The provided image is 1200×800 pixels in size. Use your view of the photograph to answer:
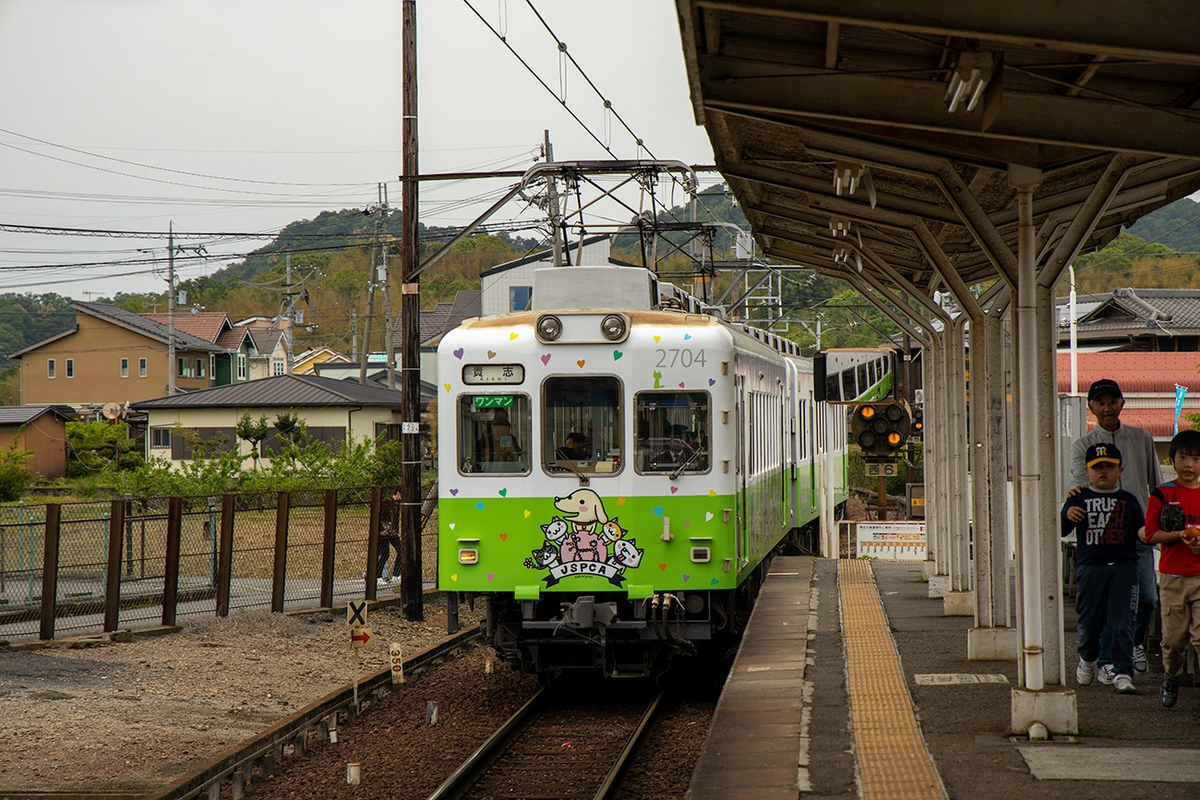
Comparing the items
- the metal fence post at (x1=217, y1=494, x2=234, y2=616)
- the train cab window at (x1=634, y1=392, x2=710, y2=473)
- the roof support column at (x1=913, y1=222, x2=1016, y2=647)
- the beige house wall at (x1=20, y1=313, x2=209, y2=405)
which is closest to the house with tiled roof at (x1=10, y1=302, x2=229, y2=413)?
the beige house wall at (x1=20, y1=313, x2=209, y2=405)

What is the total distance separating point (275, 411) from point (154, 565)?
82.9 ft

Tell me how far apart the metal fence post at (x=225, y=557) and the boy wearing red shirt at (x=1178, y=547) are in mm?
9931

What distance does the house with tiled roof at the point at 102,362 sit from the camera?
54031 millimetres

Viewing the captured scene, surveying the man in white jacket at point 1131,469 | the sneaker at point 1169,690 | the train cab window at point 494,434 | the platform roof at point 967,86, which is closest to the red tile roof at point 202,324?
the train cab window at point 494,434

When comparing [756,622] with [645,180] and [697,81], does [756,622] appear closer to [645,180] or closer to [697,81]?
[697,81]

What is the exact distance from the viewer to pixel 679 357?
9398 millimetres

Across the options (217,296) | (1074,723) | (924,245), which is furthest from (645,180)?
(217,296)

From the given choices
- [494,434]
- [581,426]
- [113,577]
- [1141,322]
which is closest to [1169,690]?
[581,426]

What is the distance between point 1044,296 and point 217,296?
8878 centimetres

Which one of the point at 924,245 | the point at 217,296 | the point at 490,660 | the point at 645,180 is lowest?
the point at 490,660

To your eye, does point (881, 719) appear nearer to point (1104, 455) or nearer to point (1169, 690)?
point (1169, 690)

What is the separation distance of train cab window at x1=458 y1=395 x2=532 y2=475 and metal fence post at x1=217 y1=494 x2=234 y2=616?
5.04 m

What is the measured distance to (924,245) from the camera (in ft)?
26.9

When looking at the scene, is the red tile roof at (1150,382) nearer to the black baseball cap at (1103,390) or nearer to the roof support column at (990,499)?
the roof support column at (990,499)
